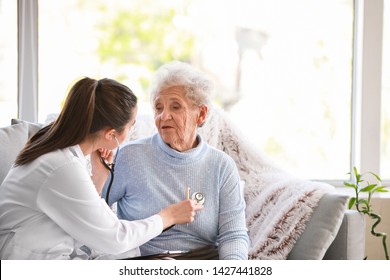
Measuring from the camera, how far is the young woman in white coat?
1.82m

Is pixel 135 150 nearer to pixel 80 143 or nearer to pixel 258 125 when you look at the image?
pixel 80 143

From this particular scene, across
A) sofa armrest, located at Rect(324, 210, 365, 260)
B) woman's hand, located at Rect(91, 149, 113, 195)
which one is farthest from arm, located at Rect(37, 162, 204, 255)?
sofa armrest, located at Rect(324, 210, 365, 260)

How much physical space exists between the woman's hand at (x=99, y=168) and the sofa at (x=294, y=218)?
318 mm

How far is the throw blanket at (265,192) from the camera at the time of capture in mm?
2365

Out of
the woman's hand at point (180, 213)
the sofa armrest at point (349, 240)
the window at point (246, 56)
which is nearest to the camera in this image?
the woman's hand at point (180, 213)

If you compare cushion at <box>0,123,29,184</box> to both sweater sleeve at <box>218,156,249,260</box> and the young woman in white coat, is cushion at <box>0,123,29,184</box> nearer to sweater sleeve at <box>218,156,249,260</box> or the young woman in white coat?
the young woman in white coat

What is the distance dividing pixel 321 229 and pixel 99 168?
32.2 inches

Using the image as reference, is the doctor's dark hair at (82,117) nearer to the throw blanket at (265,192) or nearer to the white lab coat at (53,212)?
the white lab coat at (53,212)

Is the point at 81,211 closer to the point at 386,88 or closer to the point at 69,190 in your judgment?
the point at 69,190

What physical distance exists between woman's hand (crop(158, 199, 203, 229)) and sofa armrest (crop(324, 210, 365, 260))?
1.92 feet

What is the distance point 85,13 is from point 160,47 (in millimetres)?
430

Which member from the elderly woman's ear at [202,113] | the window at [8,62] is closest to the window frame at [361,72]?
the window at [8,62]

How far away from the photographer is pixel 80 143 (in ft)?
6.32

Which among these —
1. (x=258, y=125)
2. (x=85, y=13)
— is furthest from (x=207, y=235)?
(x=85, y=13)
